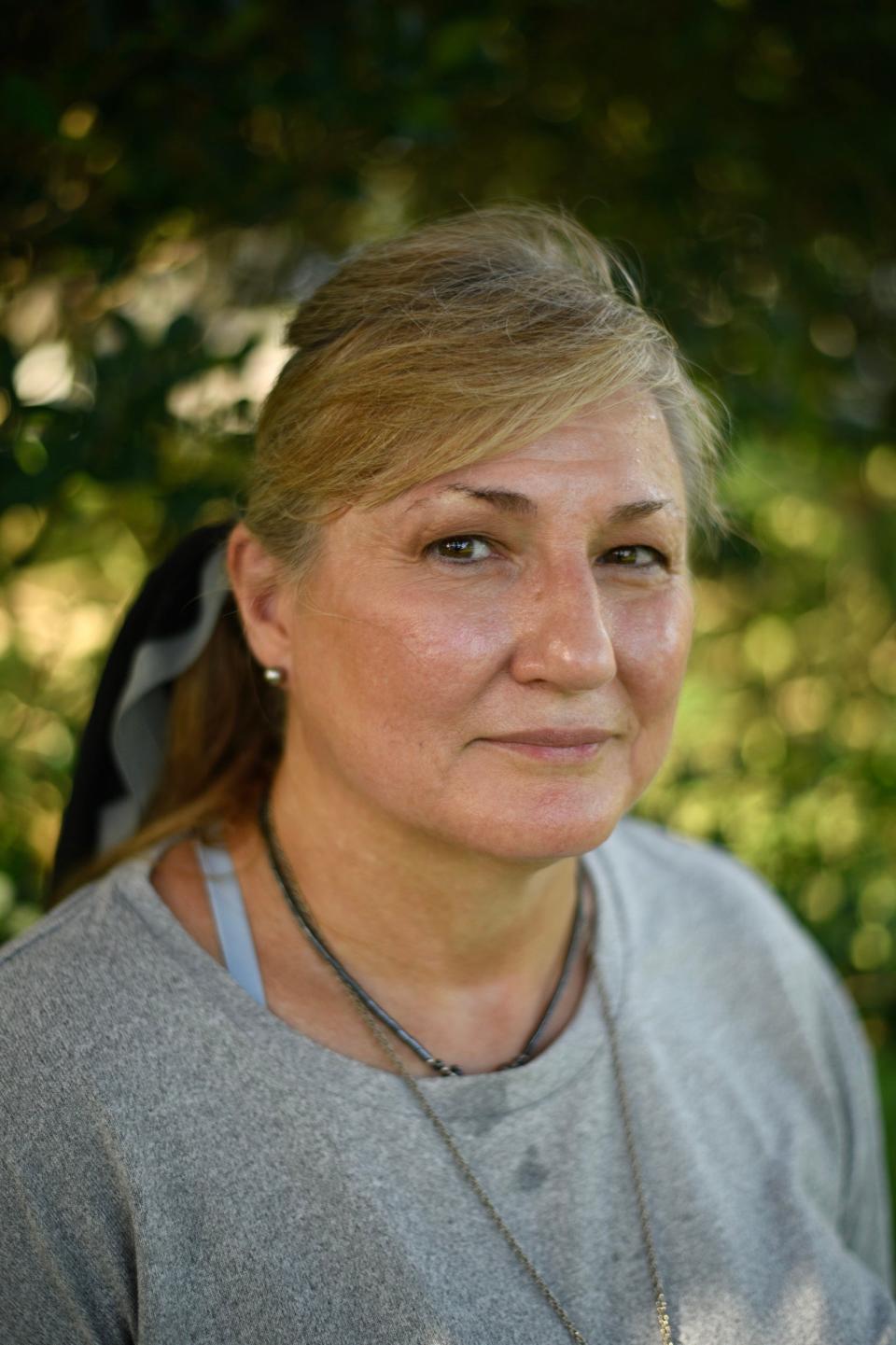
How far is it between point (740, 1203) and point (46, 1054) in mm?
1126

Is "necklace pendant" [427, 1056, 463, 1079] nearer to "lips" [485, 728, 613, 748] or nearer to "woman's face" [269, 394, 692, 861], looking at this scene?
"woman's face" [269, 394, 692, 861]

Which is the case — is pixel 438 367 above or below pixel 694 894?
above

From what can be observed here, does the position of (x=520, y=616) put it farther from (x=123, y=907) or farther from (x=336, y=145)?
(x=336, y=145)

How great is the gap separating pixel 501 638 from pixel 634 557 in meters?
0.28

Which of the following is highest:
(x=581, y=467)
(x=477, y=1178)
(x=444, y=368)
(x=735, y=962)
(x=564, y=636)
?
(x=444, y=368)

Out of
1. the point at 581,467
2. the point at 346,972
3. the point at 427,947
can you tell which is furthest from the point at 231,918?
the point at 581,467

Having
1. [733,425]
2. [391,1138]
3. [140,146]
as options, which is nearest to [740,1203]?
[391,1138]

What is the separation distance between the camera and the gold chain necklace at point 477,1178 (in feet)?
5.34

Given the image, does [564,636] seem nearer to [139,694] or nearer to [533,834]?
[533,834]

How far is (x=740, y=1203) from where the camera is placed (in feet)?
6.10

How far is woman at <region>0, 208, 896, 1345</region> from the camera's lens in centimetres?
153

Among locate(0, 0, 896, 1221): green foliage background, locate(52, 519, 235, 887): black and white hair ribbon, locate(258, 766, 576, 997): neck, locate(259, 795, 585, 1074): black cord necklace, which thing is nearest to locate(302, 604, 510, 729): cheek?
locate(258, 766, 576, 997): neck

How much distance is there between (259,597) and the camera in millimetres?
1842

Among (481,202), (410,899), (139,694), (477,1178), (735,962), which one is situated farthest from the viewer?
(481,202)
